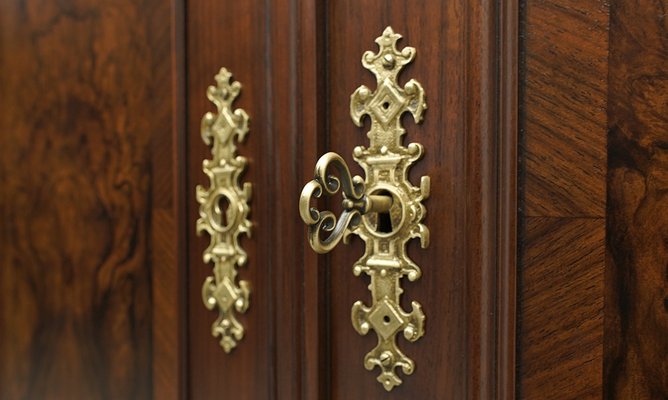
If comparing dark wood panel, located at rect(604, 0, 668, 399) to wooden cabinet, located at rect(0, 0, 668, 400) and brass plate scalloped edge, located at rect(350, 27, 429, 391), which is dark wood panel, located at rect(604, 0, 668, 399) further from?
brass plate scalloped edge, located at rect(350, 27, 429, 391)

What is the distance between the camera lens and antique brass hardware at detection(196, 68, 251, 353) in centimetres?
58

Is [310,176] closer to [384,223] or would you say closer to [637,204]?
[384,223]

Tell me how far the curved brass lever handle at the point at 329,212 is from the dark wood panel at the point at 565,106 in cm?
11

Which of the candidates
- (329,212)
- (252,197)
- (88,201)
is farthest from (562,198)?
(88,201)

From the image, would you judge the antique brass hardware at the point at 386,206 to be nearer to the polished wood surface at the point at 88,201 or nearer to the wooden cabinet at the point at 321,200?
the wooden cabinet at the point at 321,200

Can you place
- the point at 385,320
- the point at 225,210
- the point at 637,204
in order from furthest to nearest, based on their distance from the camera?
the point at 225,210 < the point at 385,320 < the point at 637,204

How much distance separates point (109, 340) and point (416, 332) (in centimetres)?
36

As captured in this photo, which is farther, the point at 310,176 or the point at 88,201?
the point at 88,201

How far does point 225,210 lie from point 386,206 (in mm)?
186

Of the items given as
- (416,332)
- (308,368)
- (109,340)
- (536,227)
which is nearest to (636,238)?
(536,227)

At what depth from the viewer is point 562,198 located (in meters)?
0.40

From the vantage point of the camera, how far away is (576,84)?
1.30ft

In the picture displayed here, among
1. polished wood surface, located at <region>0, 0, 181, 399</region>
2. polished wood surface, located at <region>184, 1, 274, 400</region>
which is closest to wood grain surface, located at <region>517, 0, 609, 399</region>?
polished wood surface, located at <region>184, 1, 274, 400</region>

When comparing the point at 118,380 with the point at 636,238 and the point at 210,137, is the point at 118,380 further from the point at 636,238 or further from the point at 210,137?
the point at 636,238
